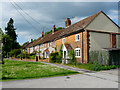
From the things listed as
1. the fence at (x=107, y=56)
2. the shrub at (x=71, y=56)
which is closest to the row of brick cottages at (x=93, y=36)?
the shrub at (x=71, y=56)

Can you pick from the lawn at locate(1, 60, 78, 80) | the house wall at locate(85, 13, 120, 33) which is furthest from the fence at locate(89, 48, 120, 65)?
the lawn at locate(1, 60, 78, 80)

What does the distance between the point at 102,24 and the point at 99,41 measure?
135 inches

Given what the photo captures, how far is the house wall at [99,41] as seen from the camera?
1919 centimetres

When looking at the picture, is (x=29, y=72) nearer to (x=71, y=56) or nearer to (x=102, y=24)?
(x=71, y=56)

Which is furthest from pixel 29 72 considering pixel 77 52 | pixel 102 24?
pixel 102 24

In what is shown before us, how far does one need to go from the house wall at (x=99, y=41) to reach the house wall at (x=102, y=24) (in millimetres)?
1129

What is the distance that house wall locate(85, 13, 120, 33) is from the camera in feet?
64.9

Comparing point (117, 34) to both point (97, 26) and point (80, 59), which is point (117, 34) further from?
point (80, 59)

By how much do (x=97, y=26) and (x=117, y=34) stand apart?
5.04m

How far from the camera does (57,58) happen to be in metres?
23.3

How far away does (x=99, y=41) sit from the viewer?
19.9 m

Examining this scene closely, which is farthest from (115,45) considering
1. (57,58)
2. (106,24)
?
(57,58)

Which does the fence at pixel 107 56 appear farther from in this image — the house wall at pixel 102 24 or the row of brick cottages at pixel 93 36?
the house wall at pixel 102 24

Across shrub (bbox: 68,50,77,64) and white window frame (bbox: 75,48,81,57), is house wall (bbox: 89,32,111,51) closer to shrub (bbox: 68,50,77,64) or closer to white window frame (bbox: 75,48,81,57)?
white window frame (bbox: 75,48,81,57)
